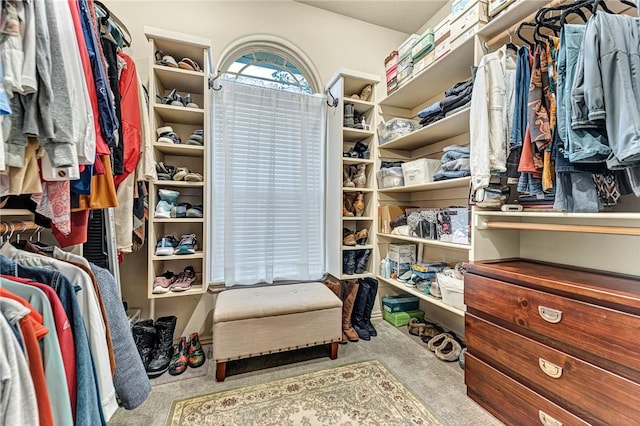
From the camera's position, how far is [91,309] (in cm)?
91

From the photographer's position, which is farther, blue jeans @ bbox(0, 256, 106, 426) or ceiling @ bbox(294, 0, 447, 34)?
ceiling @ bbox(294, 0, 447, 34)

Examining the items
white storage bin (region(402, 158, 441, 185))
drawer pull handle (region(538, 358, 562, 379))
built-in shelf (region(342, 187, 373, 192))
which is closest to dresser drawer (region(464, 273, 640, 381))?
drawer pull handle (region(538, 358, 562, 379))

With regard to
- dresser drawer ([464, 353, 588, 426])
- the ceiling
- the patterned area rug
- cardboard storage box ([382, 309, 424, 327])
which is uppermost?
the ceiling

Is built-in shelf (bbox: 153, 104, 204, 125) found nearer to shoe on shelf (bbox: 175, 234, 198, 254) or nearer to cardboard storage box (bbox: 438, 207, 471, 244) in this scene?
shoe on shelf (bbox: 175, 234, 198, 254)

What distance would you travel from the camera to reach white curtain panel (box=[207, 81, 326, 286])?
216 cm

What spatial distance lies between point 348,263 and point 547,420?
1.57 m

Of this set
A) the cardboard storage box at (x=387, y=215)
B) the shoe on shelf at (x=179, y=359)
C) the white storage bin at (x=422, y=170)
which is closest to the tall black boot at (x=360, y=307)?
the cardboard storage box at (x=387, y=215)

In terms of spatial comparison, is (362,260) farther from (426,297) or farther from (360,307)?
(426,297)

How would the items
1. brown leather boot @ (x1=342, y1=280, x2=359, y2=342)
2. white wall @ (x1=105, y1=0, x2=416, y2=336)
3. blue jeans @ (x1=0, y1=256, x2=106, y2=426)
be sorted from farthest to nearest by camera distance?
1. brown leather boot @ (x1=342, y1=280, x2=359, y2=342)
2. white wall @ (x1=105, y1=0, x2=416, y2=336)
3. blue jeans @ (x1=0, y1=256, x2=106, y2=426)

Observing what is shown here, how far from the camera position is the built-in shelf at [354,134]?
2.43 meters

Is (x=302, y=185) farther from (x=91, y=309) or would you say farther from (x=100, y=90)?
(x=91, y=309)

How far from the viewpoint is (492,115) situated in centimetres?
145

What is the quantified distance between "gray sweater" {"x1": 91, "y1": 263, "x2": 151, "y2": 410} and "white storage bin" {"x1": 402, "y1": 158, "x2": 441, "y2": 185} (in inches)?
80.4

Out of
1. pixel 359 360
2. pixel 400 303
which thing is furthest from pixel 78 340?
pixel 400 303
